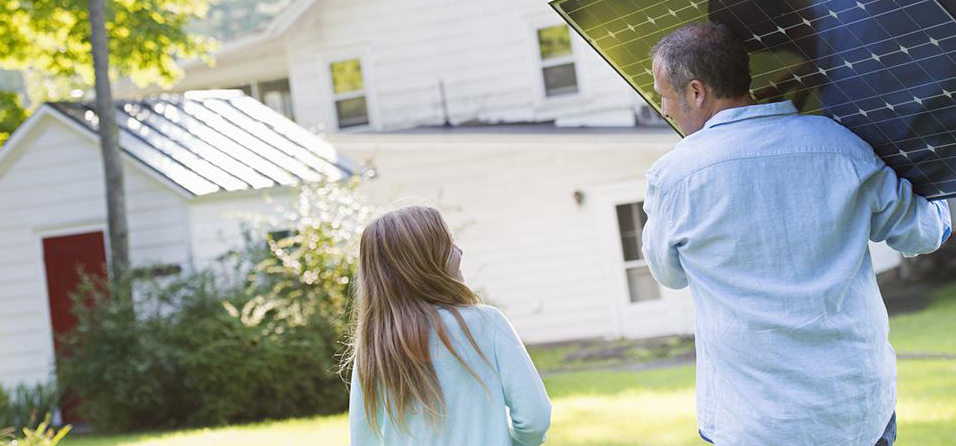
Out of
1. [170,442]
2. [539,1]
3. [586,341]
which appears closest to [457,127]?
[539,1]

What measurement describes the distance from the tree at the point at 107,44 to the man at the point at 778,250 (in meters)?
10.2

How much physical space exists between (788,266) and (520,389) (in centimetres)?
91

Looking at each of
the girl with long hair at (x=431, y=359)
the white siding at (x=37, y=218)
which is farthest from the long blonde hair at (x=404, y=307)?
the white siding at (x=37, y=218)

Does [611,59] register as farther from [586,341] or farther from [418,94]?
[418,94]

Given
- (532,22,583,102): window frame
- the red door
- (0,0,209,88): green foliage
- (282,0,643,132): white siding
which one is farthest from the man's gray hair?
(532,22,583,102): window frame

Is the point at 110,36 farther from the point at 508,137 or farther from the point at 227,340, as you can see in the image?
the point at 508,137

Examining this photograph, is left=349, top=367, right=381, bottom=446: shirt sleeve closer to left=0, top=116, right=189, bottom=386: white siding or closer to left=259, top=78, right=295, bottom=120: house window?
left=0, top=116, right=189, bottom=386: white siding

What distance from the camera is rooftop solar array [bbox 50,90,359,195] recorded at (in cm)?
1260

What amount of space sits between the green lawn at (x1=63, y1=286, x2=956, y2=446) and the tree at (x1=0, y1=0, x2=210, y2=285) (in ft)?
9.39

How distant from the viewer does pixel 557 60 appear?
60.5 ft

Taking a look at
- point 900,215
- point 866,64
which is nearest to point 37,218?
point 866,64

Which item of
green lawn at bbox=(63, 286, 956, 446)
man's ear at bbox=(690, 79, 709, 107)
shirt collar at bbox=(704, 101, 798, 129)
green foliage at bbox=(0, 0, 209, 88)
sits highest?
green foliage at bbox=(0, 0, 209, 88)

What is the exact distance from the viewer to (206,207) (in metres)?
12.4

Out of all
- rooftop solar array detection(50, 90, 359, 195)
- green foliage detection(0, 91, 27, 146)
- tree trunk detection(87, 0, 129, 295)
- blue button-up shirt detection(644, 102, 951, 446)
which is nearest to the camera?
blue button-up shirt detection(644, 102, 951, 446)
